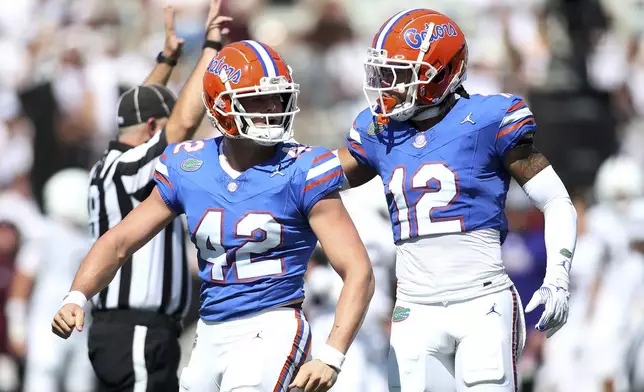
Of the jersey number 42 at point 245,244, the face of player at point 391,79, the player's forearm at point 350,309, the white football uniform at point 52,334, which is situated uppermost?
the face of player at point 391,79

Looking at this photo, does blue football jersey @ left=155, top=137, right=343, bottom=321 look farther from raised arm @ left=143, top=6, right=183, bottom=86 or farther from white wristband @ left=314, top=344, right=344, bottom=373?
raised arm @ left=143, top=6, right=183, bottom=86

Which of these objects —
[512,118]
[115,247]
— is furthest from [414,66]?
[115,247]

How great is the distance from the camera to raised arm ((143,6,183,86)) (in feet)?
20.9

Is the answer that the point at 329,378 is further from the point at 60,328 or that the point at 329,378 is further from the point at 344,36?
the point at 344,36

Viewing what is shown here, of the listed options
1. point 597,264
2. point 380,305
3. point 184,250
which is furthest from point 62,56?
point 184,250

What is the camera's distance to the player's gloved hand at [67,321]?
470cm

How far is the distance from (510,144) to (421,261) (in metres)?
0.57

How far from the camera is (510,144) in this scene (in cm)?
503

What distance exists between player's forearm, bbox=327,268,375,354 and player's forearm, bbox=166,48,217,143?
1.50 meters

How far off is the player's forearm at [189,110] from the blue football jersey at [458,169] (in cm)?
112

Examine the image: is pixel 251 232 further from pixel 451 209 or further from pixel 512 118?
pixel 512 118

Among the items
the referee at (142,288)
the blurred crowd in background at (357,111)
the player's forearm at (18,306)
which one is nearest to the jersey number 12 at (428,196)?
the referee at (142,288)

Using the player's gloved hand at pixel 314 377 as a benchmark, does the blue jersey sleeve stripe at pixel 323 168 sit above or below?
above

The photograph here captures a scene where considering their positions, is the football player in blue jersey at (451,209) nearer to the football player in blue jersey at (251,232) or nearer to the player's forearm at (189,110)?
the football player in blue jersey at (251,232)
